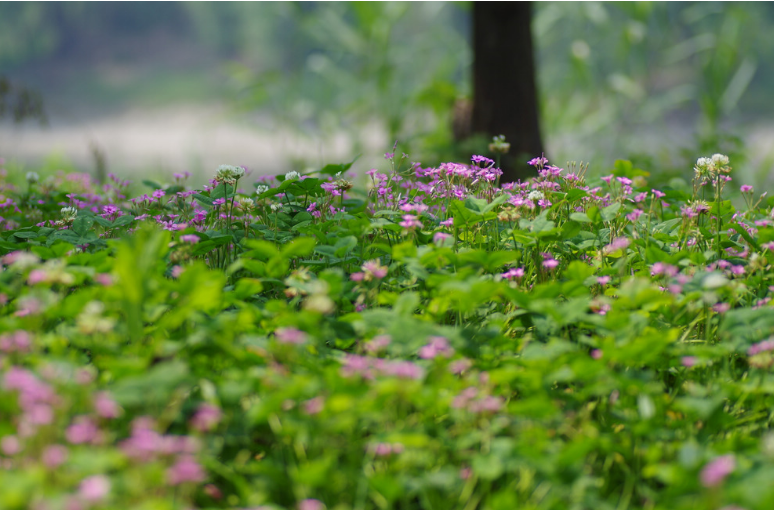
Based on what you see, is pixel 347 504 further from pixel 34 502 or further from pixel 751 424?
pixel 751 424

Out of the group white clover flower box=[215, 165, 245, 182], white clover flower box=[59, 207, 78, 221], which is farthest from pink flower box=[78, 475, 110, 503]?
white clover flower box=[59, 207, 78, 221]

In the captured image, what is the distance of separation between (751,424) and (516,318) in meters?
0.73

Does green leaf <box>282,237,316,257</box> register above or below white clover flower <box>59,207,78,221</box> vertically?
above

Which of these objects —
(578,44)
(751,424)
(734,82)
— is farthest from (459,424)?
(734,82)

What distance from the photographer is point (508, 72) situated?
630 centimetres

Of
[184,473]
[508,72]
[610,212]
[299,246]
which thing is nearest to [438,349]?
[299,246]

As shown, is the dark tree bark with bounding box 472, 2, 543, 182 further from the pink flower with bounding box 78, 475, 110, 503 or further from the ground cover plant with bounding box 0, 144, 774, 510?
the pink flower with bounding box 78, 475, 110, 503

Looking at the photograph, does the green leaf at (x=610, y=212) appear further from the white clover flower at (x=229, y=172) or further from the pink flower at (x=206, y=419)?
the pink flower at (x=206, y=419)

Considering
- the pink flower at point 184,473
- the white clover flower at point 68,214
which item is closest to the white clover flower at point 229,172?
the white clover flower at point 68,214

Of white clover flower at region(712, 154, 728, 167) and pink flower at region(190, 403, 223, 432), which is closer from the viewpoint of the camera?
pink flower at region(190, 403, 223, 432)

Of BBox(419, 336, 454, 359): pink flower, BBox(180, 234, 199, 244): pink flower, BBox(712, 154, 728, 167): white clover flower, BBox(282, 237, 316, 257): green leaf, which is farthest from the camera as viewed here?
BBox(712, 154, 728, 167): white clover flower

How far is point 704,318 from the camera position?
2.13 m

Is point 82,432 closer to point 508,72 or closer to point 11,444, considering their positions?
point 11,444

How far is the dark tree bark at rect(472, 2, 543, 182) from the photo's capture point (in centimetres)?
629
